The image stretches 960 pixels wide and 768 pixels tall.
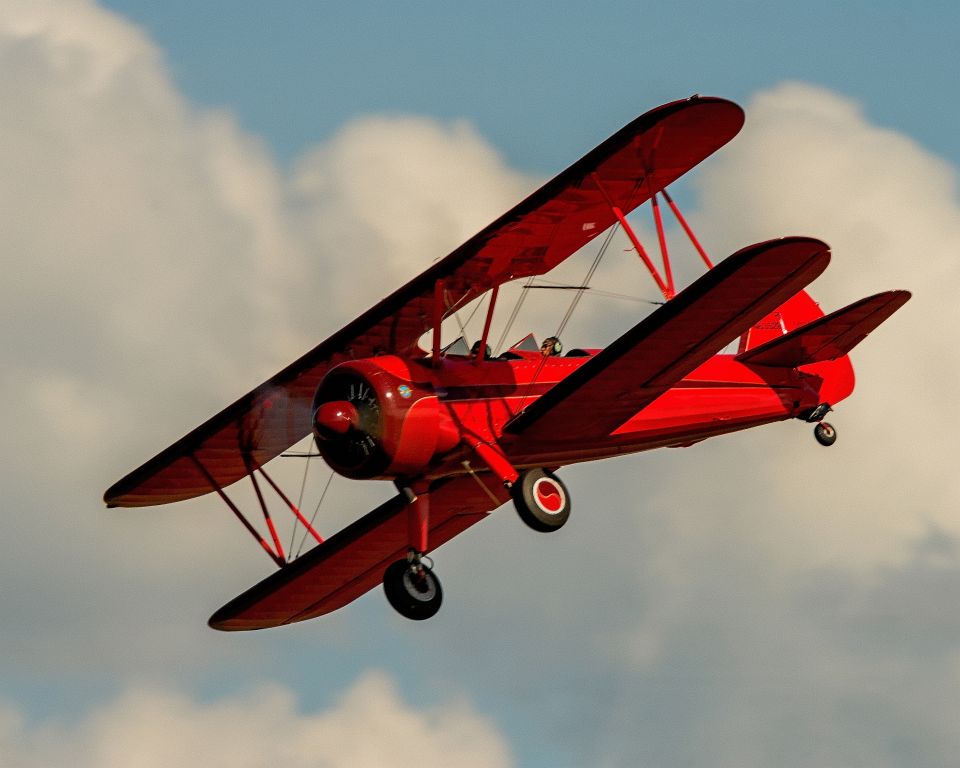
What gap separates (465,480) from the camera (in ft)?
62.6

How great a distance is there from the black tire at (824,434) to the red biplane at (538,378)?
23 mm

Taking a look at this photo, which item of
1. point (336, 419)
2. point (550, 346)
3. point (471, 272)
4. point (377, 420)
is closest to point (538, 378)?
point (550, 346)

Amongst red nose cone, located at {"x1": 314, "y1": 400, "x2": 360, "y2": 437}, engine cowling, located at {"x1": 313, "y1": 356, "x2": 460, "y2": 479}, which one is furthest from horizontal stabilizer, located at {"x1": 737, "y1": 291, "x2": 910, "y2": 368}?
red nose cone, located at {"x1": 314, "y1": 400, "x2": 360, "y2": 437}

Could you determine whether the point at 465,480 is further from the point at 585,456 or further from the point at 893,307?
the point at 893,307

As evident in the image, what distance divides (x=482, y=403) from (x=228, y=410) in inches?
144

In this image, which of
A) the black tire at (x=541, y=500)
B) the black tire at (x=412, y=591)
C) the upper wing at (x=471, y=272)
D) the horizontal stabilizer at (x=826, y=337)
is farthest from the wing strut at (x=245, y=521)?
the horizontal stabilizer at (x=826, y=337)

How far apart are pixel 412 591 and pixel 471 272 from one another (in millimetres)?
3080

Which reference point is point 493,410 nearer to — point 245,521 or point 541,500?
point 541,500

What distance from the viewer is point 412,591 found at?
55.8 feet

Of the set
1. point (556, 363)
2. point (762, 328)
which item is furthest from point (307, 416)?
point (762, 328)

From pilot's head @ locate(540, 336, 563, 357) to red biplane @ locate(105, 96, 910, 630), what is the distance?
20 mm

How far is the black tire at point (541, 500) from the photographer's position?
1653 centimetres

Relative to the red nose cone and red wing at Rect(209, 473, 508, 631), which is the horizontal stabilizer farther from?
the red nose cone

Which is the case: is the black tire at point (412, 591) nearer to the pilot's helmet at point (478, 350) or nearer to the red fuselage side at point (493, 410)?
the red fuselage side at point (493, 410)
